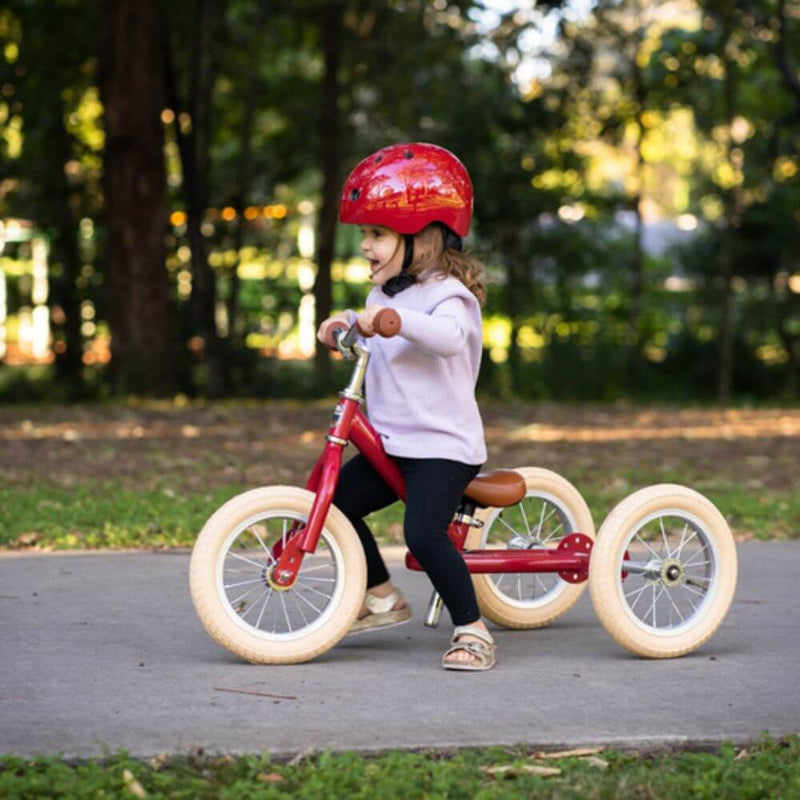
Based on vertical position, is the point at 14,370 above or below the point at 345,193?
below

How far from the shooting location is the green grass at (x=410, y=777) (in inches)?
126

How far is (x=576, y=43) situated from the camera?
1648cm

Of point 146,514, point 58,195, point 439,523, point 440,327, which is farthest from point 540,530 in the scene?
point 58,195

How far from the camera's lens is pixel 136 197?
45.9ft

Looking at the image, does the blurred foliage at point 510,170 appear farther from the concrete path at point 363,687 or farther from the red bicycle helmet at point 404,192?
the red bicycle helmet at point 404,192

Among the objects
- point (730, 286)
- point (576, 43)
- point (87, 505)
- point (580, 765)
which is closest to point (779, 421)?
point (730, 286)

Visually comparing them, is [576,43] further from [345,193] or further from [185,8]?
[345,193]

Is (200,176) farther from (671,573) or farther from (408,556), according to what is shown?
(671,573)

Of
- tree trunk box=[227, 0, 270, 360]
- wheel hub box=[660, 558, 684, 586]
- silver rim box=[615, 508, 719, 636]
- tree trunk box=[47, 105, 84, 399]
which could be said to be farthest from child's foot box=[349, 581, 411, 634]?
tree trunk box=[227, 0, 270, 360]

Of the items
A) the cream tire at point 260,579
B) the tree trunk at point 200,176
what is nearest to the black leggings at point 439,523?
the cream tire at point 260,579

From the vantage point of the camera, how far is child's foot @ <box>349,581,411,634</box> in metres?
4.82

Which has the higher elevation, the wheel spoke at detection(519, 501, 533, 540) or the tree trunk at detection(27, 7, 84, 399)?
the tree trunk at detection(27, 7, 84, 399)

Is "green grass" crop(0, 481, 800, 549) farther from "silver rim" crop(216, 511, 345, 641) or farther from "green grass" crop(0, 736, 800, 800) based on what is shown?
"green grass" crop(0, 736, 800, 800)

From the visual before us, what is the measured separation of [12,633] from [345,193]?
176 cm
